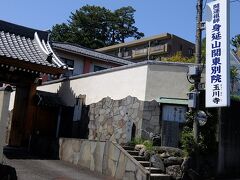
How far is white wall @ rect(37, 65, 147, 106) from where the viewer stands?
1630cm

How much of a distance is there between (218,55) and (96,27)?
4411cm

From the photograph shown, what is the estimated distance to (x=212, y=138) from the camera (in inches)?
587

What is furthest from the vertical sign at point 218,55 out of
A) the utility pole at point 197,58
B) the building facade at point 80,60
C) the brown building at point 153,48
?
the brown building at point 153,48

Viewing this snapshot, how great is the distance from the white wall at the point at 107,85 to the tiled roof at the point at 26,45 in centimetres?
253

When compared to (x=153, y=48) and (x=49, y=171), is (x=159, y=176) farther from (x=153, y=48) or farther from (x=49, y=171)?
(x=153, y=48)

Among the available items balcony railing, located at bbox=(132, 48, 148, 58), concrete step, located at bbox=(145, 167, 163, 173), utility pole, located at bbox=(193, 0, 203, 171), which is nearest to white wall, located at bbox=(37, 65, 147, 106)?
utility pole, located at bbox=(193, 0, 203, 171)

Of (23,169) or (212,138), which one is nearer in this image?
(23,169)

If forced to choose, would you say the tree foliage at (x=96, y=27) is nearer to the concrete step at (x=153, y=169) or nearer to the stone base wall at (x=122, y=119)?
the stone base wall at (x=122, y=119)

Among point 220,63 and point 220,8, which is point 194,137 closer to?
point 220,63

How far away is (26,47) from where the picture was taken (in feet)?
Result: 59.5

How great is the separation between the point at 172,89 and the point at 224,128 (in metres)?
2.78

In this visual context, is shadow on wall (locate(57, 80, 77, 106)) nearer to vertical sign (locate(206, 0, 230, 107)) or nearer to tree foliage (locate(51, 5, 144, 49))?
vertical sign (locate(206, 0, 230, 107))

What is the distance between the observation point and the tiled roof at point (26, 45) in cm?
1658

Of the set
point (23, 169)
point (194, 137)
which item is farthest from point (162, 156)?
point (23, 169)
